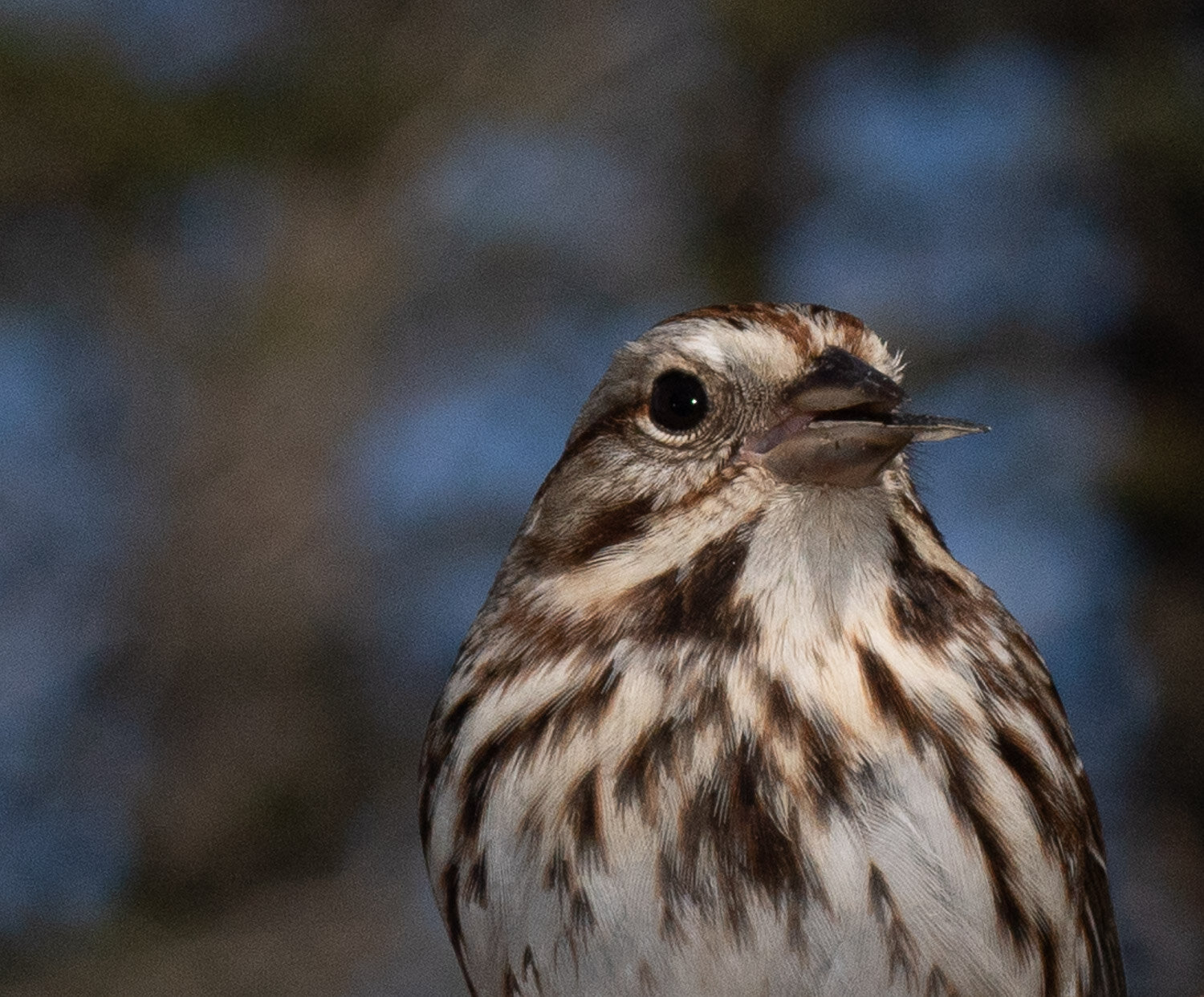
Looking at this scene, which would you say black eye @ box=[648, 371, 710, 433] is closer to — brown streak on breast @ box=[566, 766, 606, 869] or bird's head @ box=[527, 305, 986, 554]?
bird's head @ box=[527, 305, 986, 554]

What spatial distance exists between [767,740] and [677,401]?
0.70 metres

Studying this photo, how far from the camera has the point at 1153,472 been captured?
26.4 feet

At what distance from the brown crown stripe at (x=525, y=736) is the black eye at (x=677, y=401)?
1.63 feet

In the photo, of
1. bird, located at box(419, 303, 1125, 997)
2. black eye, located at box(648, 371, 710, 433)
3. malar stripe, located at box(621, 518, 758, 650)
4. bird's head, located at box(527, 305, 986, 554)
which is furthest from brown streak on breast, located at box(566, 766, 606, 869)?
black eye, located at box(648, 371, 710, 433)

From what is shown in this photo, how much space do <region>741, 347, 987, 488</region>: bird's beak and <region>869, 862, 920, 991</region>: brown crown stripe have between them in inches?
26.7

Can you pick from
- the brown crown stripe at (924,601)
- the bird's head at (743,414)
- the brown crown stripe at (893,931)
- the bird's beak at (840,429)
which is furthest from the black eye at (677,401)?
the brown crown stripe at (893,931)

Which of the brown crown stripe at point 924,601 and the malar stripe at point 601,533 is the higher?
the malar stripe at point 601,533

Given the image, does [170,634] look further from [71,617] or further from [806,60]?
[806,60]

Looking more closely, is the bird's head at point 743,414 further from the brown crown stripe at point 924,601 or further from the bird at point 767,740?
the brown crown stripe at point 924,601

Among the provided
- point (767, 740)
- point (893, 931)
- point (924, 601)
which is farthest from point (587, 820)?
point (924, 601)

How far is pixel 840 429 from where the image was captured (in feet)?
9.52

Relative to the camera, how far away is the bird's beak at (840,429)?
2820 mm

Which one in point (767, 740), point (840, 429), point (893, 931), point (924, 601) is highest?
point (840, 429)

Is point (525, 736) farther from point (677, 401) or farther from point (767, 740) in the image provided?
point (677, 401)
